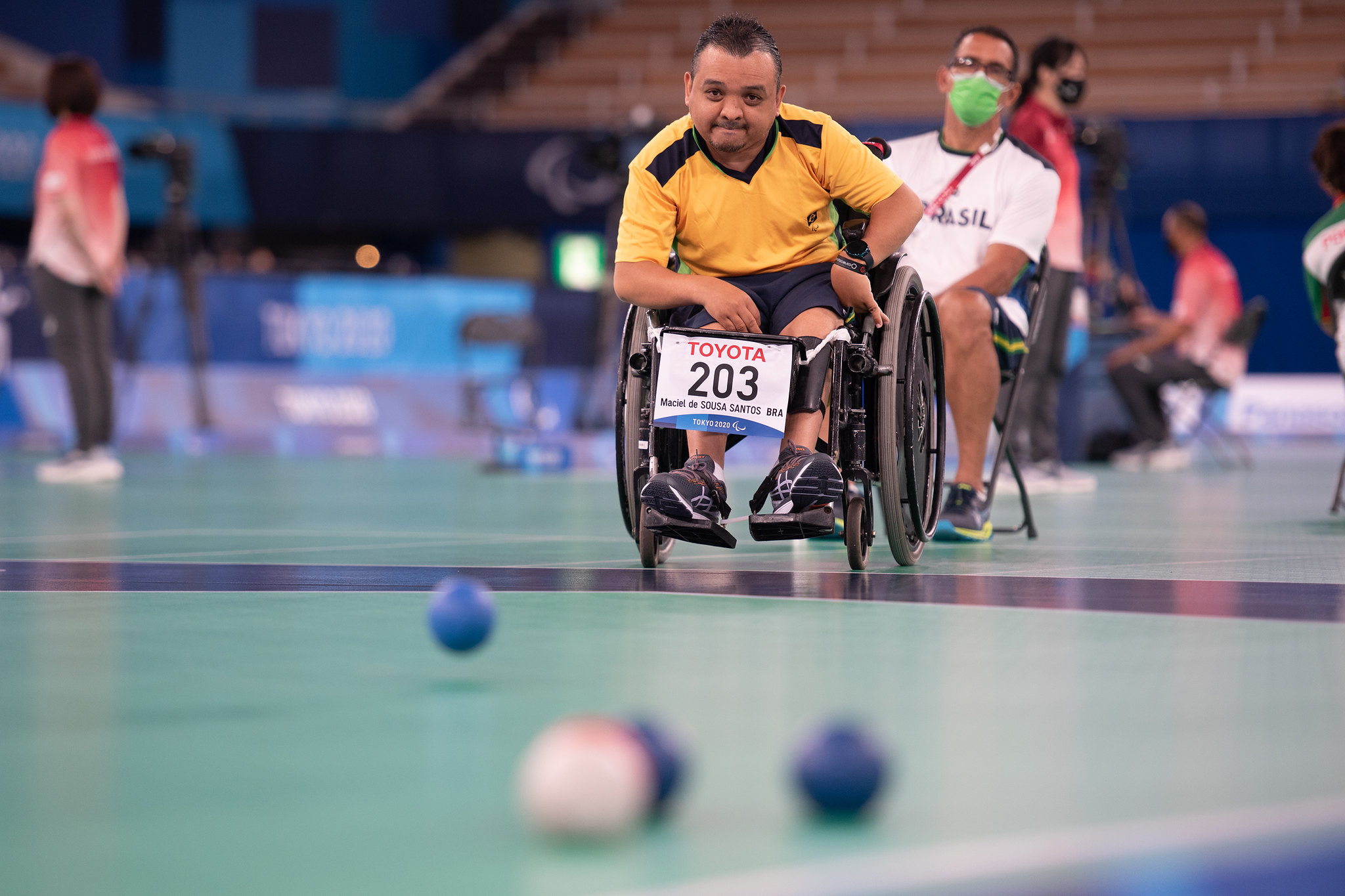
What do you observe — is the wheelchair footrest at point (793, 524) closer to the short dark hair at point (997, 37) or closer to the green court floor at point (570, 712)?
the green court floor at point (570, 712)

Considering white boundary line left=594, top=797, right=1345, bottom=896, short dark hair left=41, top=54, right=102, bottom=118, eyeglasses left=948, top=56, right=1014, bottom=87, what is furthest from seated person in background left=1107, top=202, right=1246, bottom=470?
white boundary line left=594, top=797, right=1345, bottom=896

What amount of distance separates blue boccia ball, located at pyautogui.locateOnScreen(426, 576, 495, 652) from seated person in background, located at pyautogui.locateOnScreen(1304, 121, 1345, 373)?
352 cm

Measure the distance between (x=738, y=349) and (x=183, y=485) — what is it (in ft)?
14.4

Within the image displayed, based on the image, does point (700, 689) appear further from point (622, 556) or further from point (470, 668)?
point (622, 556)

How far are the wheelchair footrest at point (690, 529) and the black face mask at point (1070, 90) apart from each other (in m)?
4.02

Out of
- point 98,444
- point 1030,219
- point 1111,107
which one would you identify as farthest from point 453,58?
point 1030,219

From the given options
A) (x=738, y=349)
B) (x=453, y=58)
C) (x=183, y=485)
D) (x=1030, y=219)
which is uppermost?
(x=453, y=58)

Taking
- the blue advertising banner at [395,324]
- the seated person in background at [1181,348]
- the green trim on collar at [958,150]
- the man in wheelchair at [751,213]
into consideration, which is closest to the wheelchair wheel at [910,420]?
the man in wheelchair at [751,213]

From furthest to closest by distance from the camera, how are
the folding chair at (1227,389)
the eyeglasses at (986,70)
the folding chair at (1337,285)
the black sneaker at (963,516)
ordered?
the folding chair at (1227,389) < the folding chair at (1337,285) < the eyeglasses at (986,70) < the black sneaker at (963,516)

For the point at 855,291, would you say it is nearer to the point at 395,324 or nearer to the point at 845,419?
the point at 845,419

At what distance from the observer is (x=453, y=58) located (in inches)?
835

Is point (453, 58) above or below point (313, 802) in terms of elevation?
above

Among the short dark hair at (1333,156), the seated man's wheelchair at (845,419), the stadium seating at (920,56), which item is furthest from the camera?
the stadium seating at (920,56)

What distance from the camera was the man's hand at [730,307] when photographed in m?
3.56
